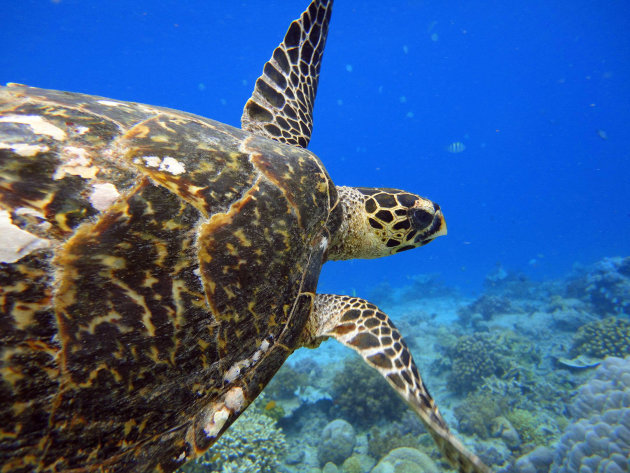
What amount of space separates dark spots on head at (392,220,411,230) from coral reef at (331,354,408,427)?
4522 millimetres

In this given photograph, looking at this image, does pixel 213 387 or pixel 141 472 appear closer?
pixel 141 472

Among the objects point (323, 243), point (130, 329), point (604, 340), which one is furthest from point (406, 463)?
point (604, 340)

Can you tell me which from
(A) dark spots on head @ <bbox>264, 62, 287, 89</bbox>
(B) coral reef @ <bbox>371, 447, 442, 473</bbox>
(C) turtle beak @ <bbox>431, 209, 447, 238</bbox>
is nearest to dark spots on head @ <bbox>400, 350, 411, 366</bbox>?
(C) turtle beak @ <bbox>431, 209, 447, 238</bbox>

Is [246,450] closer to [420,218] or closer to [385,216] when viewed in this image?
[385,216]

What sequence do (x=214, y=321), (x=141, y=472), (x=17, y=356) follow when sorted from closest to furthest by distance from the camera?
(x=17, y=356) → (x=141, y=472) → (x=214, y=321)

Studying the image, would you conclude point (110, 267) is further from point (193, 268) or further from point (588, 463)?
point (588, 463)

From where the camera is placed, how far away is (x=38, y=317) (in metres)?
1.07

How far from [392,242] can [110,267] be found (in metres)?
2.52

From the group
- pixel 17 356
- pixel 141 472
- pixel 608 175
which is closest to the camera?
pixel 17 356

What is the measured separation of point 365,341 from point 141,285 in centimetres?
148

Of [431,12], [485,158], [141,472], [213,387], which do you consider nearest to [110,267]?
[213,387]

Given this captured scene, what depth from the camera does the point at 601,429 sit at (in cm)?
419

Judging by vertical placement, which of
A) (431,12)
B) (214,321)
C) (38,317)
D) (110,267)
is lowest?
(214,321)

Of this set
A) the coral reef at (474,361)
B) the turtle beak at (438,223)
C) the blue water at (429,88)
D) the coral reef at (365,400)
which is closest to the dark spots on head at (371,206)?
the turtle beak at (438,223)
